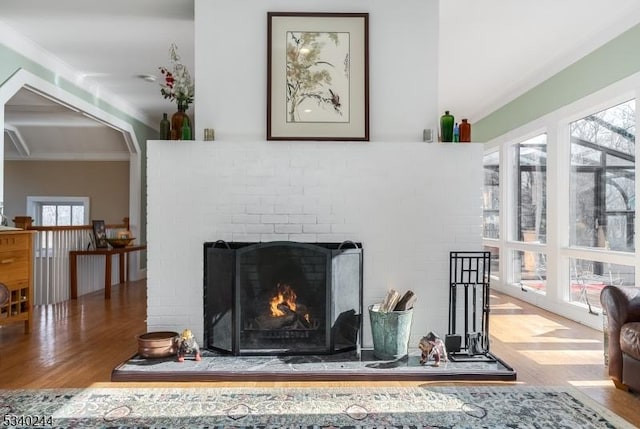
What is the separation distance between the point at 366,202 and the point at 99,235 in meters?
4.65

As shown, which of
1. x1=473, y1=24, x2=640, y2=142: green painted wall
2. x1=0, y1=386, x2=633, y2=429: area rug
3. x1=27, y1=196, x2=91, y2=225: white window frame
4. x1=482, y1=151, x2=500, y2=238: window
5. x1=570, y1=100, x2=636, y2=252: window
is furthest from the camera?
x1=27, y1=196, x2=91, y2=225: white window frame

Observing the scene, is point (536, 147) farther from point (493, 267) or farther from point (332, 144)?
point (332, 144)

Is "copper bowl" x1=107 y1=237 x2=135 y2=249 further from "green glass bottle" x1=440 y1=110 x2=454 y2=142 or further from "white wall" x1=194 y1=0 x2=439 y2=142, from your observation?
"green glass bottle" x1=440 y1=110 x2=454 y2=142

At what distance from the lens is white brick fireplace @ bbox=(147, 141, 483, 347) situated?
3805 mm

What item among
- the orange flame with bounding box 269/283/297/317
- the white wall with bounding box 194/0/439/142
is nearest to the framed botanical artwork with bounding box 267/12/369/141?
the white wall with bounding box 194/0/439/142

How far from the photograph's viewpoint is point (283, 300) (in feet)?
11.8

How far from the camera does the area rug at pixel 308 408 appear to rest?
98.0 inches

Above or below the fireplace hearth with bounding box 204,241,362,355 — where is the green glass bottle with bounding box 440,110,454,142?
above

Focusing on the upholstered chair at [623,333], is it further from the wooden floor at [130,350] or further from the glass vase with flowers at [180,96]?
the glass vase with flowers at [180,96]

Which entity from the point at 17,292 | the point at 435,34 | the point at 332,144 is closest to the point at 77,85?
the point at 17,292

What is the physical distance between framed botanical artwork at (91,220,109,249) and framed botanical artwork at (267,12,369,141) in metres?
4.19

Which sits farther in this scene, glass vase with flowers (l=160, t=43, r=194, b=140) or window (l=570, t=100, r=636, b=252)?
window (l=570, t=100, r=636, b=252)

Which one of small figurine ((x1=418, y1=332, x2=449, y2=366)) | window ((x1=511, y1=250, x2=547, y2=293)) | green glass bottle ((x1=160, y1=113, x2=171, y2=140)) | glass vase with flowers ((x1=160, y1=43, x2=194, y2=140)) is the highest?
glass vase with flowers ((x1=160, y1=43, x2=194, y2=140))

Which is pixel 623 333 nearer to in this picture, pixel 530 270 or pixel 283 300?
pixel 283 300
